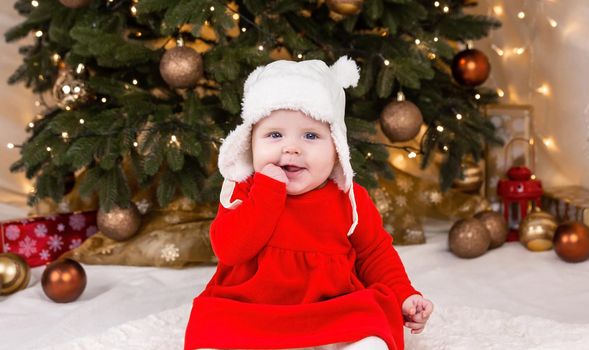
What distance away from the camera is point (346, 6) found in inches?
79.8

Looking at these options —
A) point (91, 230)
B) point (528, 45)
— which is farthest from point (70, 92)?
point (528, 45)

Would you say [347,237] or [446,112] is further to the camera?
[446,112]

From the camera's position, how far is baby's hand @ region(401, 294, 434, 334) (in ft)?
4.24

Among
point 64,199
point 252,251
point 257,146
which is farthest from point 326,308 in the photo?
point 64,199

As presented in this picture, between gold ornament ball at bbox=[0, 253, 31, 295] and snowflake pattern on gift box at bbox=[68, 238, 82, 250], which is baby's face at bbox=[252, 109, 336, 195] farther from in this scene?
snowflake pattern on gift box at bbox=[68, 238, 82, 250]

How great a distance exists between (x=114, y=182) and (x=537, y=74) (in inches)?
62.9

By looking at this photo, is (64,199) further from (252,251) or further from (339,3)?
(252,251)

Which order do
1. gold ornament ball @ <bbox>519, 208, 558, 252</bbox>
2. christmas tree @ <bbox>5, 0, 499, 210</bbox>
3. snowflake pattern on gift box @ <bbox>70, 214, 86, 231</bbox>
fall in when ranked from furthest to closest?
snowflake pattern on gift box @ <bbox>70, 214, 86, 231</bbox>, gold ornament ball @ <bbox>519, 208, 558, 252</bbox>, christmas tree @ <bbox>5, 0, 499, 210</bbox>

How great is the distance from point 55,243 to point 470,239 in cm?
129

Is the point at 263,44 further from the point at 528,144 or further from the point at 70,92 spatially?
the point at 528,144

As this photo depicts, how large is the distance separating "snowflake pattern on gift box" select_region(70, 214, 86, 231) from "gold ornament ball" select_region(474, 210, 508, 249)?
1.27 meters

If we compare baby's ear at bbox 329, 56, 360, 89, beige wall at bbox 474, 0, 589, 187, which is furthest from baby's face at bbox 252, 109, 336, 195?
beige wall at bbox 474, 0, 589, 187

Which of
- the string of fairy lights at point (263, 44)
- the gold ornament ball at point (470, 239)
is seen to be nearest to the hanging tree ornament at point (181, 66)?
the string of fairy lights at point (263, 44)

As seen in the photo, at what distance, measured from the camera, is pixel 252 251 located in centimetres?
125
